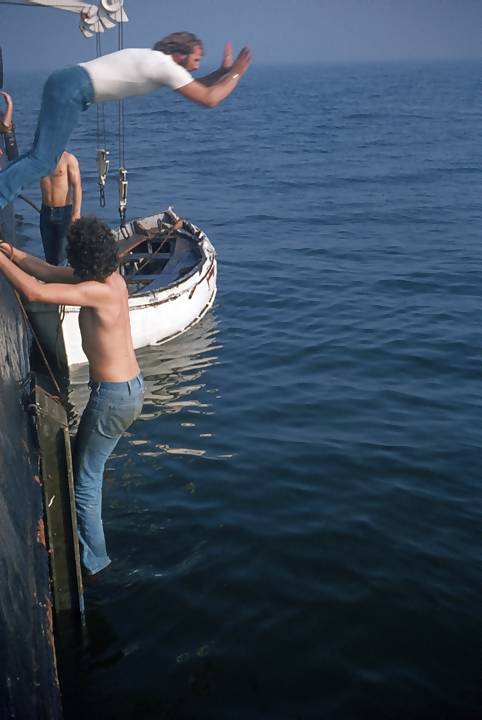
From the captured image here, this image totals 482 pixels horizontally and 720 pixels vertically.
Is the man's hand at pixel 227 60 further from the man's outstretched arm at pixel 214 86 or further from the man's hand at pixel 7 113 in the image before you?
the man's hand at pixel 7 113

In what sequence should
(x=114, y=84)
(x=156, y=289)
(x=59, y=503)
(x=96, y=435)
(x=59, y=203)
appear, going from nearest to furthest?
(x=114, y=84)
(x=59, y=503)
(x=96, y=435)
(x=59, y=203)
(x=156, y=289)

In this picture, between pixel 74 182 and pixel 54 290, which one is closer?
pixel 54 290

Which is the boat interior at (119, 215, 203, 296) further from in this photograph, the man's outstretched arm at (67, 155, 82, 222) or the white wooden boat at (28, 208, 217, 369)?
the man's outstretched arm at (67, 155, 82, 222)

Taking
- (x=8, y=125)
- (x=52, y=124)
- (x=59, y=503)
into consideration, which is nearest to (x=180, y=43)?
(x=52, y=124)

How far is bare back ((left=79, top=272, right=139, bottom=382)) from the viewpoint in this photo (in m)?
5.46

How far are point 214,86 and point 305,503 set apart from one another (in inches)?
187

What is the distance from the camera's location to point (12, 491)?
431 centimetres

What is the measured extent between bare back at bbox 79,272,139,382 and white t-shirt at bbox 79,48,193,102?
1.33m

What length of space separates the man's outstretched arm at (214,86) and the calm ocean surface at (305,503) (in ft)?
13.9

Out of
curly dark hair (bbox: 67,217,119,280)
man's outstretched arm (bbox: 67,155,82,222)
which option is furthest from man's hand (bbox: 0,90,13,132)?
curly dark hair (bbox: 67,217,119,280)

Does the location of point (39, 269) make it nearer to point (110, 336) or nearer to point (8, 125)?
point (110, 336)

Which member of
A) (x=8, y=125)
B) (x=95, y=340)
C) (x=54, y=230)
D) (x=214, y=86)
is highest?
(x=214, y=86)

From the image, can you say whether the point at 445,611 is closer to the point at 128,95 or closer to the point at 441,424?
the point at 441,424

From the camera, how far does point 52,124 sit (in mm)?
5332
